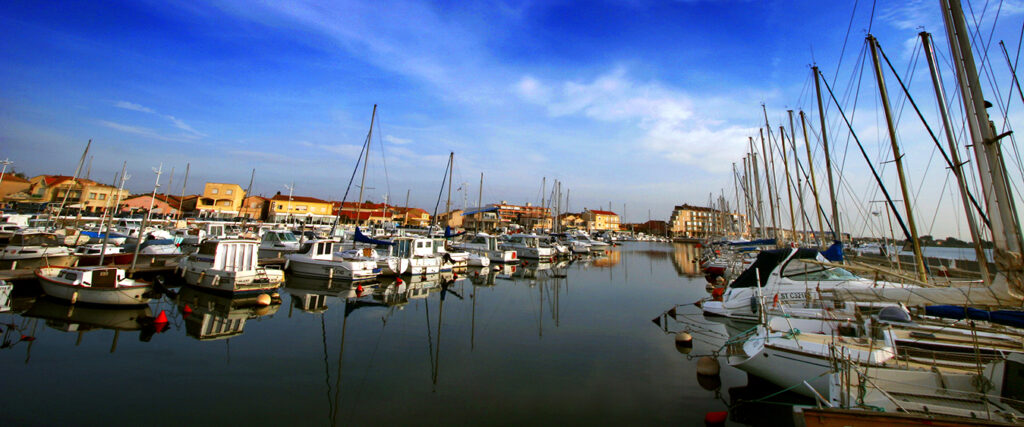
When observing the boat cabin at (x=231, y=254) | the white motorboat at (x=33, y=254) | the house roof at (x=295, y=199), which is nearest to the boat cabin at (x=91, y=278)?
the boat cabin at (x=231, y=254)

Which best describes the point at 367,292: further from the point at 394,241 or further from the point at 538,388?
the point at 538,388

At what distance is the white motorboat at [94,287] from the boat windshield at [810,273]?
75.2ft

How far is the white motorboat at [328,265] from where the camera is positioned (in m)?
21.6

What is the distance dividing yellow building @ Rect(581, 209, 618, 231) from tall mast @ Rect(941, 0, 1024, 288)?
118 m

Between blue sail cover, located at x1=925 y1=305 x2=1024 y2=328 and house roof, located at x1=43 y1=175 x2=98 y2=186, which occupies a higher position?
house roof, located at x1=43 y1=175 x2=98 y2=186

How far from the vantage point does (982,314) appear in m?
6.71

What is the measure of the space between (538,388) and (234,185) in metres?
75.4

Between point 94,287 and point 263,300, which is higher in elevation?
point 94,287

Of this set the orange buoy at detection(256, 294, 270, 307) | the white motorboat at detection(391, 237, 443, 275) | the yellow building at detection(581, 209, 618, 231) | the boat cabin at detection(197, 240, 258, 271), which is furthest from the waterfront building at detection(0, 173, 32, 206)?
the yellow building at detection(581, 209, 618, 231)

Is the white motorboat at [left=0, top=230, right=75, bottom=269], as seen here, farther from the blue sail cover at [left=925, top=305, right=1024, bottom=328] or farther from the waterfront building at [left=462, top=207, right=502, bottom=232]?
the waterfront building at [left=462, top=207, right=502, bottom=232]

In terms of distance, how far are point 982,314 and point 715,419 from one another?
475cm

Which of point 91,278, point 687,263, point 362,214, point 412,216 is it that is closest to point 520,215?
point 412,216

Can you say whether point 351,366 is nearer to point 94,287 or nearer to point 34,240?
point 94,287

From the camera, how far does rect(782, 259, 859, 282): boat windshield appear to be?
13.6 metres
